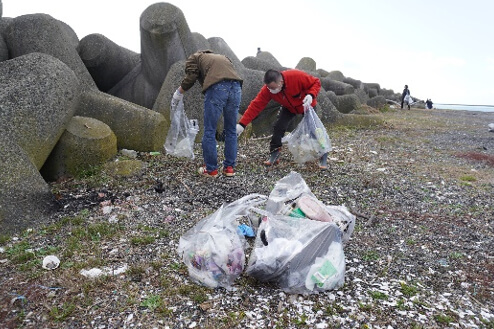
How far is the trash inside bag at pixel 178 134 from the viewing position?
488 centimetres

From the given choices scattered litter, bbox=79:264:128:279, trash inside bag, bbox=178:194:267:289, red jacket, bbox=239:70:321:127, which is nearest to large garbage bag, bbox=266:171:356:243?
trash inside bag, bbox=178:194:267:289

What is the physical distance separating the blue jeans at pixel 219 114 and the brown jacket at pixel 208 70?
2.7 inches

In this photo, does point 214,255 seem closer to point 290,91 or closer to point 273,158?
point 290,91

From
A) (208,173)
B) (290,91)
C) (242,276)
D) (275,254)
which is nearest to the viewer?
(275,254)

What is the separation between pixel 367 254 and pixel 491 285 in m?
0.79

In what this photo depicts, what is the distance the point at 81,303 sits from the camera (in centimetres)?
226

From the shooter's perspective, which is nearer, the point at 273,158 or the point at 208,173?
the point at 208,173

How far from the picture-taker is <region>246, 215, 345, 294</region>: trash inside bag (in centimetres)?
231

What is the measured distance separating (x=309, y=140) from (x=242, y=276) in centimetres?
256

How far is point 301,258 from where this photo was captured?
2316 mm

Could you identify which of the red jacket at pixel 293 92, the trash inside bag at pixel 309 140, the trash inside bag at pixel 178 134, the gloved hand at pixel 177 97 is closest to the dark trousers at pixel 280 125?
the red jacket at pixel 293 92

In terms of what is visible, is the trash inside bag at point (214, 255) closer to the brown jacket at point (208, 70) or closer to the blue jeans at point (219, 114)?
the blue jeans at point (219, 114)

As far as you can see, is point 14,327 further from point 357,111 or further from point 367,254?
point 357,111

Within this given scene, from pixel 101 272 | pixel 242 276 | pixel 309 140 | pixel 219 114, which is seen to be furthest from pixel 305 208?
pixel 309 140
